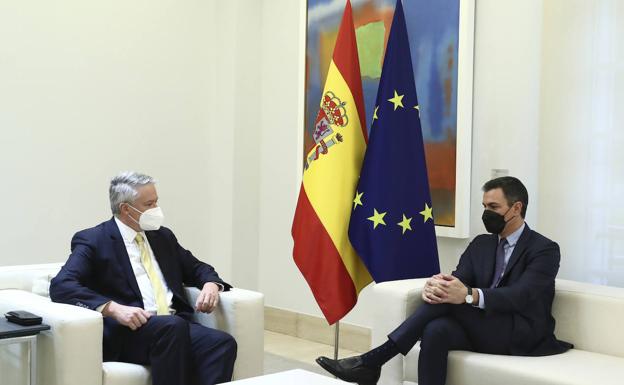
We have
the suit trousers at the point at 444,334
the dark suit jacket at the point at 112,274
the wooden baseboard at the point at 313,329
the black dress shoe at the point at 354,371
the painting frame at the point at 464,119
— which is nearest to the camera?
the dark suit jacket at the point at 112,274

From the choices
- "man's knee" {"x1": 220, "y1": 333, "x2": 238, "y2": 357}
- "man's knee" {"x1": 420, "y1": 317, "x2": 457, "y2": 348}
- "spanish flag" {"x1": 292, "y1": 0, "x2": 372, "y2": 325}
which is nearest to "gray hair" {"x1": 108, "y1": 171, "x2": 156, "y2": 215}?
"man's knee" {"x1": 220, "y1": 333, "x2": 238, "y2": 357}

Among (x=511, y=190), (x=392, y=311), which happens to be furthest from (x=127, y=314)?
(x=511, y=190)

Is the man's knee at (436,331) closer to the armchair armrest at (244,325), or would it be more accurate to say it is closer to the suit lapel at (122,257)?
the armchair armrest at (244,325)

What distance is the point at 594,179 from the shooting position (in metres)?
4.16

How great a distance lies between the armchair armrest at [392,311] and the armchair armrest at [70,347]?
1.41m

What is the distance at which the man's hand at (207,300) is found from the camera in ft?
11.7

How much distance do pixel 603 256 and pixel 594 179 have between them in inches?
16.6

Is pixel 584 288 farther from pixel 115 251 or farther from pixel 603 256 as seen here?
pixel 115 251

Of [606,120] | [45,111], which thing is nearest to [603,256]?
[606,120]

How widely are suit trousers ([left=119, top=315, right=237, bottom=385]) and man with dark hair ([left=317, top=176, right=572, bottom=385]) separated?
1.84 feet

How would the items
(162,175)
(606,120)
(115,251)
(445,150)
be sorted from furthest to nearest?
(162,175) → (445,150) → (606,120) → (115,251)

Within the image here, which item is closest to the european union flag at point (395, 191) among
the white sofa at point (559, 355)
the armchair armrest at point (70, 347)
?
the white sofa at point (559, 355)

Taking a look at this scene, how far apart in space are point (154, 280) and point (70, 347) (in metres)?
0.68

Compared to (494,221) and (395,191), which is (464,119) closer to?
(395,191)
